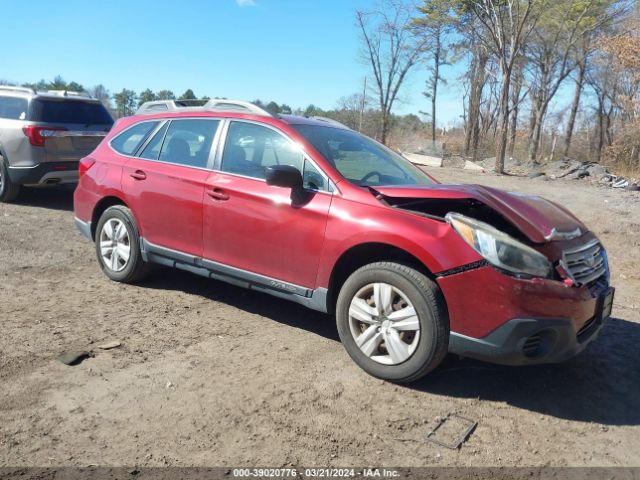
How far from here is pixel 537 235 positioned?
10.8 feet

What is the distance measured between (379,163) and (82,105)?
7132mm

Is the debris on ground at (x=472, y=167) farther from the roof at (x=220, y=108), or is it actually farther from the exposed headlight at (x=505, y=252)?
the exposed headlight at (x=505, y=252)

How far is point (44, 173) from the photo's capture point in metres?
9.02

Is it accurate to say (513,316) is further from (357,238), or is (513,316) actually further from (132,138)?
(132,138)

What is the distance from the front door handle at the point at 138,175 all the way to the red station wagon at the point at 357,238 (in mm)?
29

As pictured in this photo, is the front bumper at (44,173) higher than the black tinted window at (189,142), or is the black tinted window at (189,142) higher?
the black tinted window at (189,142)

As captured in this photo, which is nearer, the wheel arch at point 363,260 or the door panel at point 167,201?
the wheel arch at point 363,260

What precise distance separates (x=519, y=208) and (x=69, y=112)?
8423 mm

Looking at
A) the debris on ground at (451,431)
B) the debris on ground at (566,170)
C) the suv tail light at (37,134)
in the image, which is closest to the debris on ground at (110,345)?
the debris on ground at (451,431)

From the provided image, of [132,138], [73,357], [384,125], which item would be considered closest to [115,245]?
[132,138]

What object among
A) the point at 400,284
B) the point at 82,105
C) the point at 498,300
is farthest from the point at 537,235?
the point at 82,105

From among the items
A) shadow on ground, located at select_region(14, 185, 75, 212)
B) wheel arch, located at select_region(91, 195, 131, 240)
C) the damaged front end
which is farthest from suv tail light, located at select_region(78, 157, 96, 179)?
shadow on ground, located at select_region(14, 185, 75, 212)

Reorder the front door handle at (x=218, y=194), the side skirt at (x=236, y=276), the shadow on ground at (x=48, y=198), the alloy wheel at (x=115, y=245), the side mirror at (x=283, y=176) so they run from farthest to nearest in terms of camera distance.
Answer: the shadow on ground at (x=48, y=198) → the alloy wheel at (x=115, y=245) → the front door handle at (x=218, y=194) → the side skirt at (x=236, y=276) → the side mirror at (x=283, y=176)

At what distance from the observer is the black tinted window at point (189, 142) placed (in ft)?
15.7
